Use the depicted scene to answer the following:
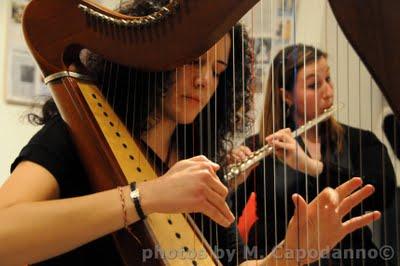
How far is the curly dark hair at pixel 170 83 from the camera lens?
104 centimetres

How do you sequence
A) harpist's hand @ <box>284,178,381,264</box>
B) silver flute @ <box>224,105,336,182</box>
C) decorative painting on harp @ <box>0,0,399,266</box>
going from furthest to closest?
silver flute @ <box>224,105,336,182</box> → harpist's hand @ <box>284,178,381,264</box> → decorative painting on harp @ <box>0,0,399,266</box>

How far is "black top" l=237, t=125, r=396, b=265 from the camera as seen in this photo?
1.44m

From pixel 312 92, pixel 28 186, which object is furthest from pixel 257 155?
pixel 28 186

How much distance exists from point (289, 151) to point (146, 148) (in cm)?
50

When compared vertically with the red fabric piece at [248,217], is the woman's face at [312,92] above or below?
above

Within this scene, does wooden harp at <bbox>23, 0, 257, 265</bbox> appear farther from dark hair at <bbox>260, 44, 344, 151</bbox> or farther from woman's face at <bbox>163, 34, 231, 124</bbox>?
dark hair at <bbox>260, 44, 344, 151</bbox>

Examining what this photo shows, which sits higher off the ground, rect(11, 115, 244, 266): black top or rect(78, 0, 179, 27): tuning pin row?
rect(78, 0, 179, 27): tuning pin row

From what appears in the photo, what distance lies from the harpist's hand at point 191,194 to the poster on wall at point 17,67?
122 cm

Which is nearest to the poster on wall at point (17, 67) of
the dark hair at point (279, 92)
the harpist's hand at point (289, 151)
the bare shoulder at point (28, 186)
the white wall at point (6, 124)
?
the white wall at point (6, 124)

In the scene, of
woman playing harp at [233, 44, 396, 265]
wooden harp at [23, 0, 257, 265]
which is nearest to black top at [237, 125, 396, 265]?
woman playing harp at [233, 44, 396, 265]

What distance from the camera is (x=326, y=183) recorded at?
5.10 ft

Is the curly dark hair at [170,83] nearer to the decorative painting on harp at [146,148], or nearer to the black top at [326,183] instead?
the decorative painting on harp at [146,148]

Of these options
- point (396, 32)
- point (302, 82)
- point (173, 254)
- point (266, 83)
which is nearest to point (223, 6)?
point (396, 32)

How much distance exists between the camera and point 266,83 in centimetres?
174
